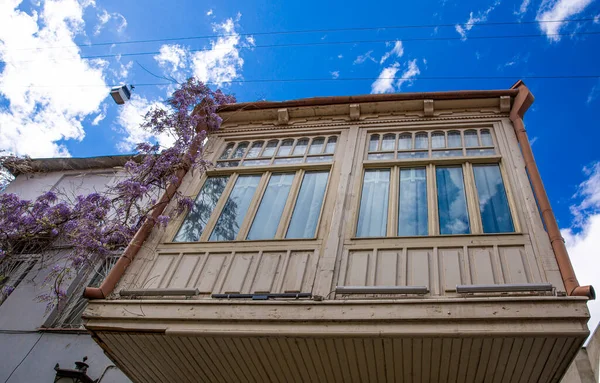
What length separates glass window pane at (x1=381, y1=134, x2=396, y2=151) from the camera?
29.1 ft

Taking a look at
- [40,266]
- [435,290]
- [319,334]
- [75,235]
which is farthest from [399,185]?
[40,266]

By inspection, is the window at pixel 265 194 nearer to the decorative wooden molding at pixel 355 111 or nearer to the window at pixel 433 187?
the decorative wooden molding at pixel 355 111

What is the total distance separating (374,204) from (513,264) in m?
2.27

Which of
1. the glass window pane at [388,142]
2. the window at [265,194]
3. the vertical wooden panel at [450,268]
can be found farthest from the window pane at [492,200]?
the window at [265,194]

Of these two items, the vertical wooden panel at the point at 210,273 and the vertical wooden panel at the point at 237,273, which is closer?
Result: the vertical wooden panel at the point at 237,273

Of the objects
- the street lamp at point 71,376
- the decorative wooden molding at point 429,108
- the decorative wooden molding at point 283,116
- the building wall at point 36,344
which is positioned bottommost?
the street lamp at point 71,376

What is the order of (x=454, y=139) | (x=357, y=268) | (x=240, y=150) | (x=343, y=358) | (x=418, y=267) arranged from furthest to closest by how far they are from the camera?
(x=240, y=150) < (x=454, y=139) < (x=357, y=268) < (x=418, y=267) < (x=343, y=358)

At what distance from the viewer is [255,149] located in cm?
Result: 960

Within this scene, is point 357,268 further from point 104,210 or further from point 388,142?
point 104,210

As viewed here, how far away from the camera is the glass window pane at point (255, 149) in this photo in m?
9.40

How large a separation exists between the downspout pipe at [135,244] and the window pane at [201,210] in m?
0.46

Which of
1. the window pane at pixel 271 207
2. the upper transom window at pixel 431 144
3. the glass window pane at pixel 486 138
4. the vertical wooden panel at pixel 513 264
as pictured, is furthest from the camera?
the glass window pane at pixel 486 138

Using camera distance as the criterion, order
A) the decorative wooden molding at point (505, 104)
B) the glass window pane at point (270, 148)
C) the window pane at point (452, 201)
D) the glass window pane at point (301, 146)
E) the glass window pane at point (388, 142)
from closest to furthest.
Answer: the window pane at point (452, 201) → the glass window pane at point (388, 142) → the decorative wooden molding at point (505, 104) → the glass window pane at point (301, 146) → the glass window pane at point (270, 148)

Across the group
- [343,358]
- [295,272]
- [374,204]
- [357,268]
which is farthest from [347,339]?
[374,204]
